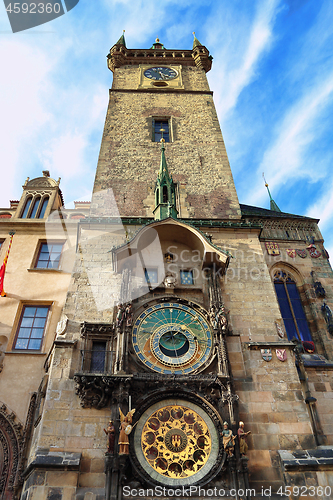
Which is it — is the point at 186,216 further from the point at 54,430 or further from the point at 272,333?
the point at 54,430

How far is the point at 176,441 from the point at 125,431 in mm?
1130

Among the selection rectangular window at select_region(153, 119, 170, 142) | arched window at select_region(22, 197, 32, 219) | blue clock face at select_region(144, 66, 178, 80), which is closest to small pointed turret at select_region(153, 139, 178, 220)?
rectangular window at select_region(153, 119, 170, 142)

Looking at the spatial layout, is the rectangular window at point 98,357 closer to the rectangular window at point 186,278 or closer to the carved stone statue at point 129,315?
the carved stone statue at point 129,315

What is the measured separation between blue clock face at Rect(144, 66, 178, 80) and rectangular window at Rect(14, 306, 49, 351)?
14.3 meters

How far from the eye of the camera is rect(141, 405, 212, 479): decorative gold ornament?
8.05 metres

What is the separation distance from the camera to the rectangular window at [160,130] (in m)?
17.3

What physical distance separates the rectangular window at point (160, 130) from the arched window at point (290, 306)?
7736mm

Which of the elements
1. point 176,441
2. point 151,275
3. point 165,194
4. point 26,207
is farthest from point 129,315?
point 26,207

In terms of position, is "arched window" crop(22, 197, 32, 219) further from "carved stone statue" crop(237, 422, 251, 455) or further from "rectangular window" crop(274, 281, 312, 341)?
"carved stone statue" crop(237, 422, 251, 455)

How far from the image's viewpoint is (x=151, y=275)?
11.2 metres

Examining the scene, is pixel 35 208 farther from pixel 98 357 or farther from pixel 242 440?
pixel 242 440

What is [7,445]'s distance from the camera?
950 centimetres

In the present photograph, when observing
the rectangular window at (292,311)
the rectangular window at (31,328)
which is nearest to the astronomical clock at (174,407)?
the rectangular window at (31,328)

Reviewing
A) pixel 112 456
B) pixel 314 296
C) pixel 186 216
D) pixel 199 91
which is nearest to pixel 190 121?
pixel 199 91
